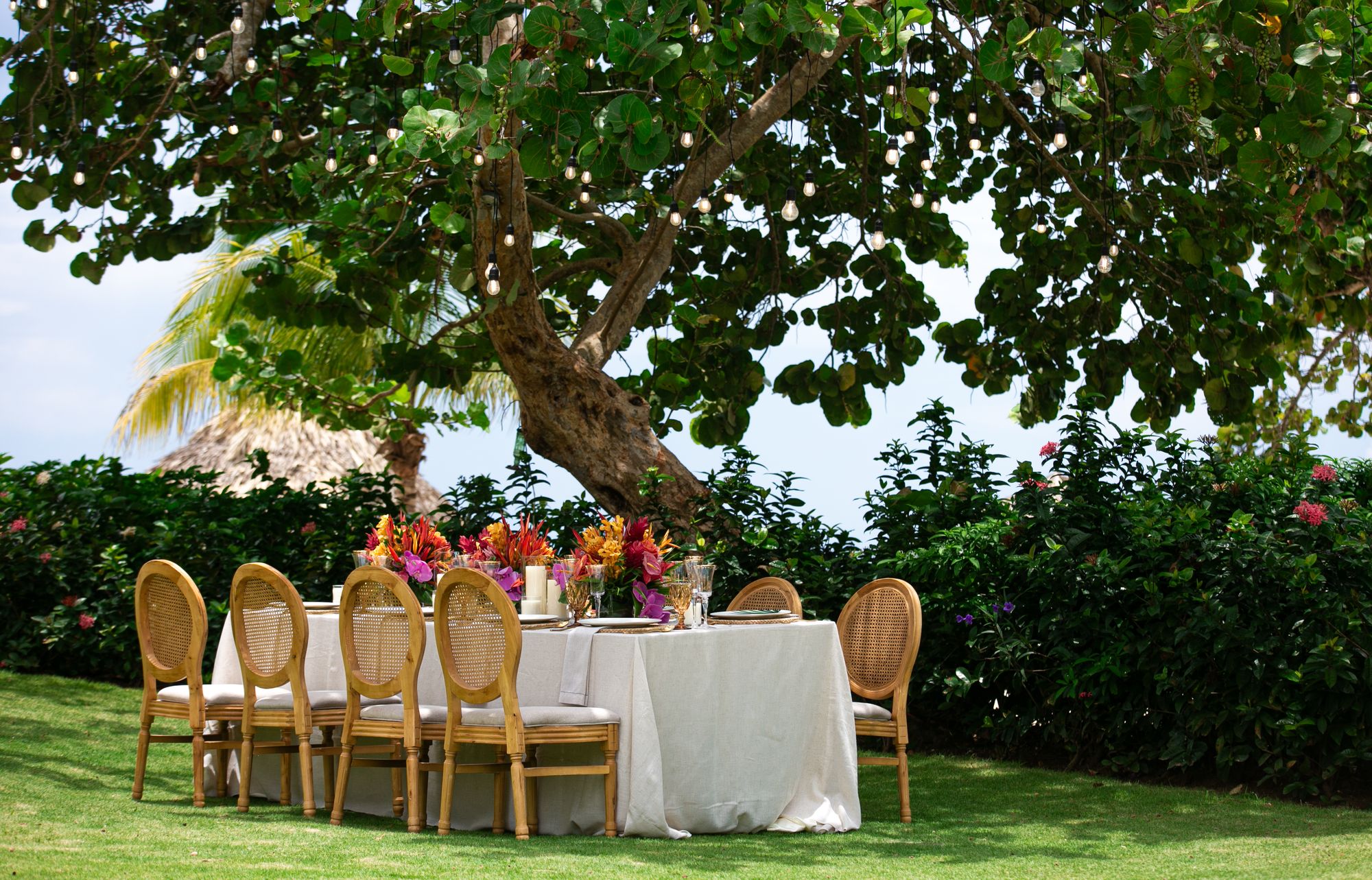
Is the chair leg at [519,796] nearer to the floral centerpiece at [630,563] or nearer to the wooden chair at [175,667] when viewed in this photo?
the floral centerpiece at [630,563]

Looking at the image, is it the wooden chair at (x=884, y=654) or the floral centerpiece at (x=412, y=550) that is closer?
the wooden chair at (x=884, y=654)

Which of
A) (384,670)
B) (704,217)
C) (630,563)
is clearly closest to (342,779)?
(384,670)

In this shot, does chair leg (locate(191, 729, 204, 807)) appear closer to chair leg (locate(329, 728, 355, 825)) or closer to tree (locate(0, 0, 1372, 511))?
chair leg (locate(329, 728, 355, 825))

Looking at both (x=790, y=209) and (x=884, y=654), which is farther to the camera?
(x=884, y=654)

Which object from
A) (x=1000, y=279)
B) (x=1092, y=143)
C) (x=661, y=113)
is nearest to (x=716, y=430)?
(x=1000, y=279)

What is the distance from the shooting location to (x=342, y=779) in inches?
177

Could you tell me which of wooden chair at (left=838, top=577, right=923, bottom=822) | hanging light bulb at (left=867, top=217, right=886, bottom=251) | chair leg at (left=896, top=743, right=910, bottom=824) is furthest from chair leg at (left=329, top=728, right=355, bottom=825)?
hanging light bulb at (left=867, top=217, right=886, bottom=251)

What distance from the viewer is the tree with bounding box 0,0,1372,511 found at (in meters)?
6.89

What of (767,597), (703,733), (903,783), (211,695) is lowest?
(903,783)

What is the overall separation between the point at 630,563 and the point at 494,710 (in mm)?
784

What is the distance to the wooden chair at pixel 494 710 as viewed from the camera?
418 cm

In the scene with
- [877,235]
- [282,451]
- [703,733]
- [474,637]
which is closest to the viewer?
[474,637]

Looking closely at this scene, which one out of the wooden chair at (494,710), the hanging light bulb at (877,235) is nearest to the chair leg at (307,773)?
the wooden chair at (494,710)

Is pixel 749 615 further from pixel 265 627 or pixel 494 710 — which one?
pixel 265 627
